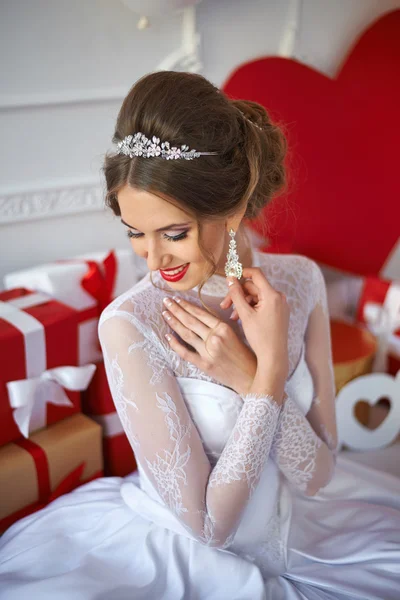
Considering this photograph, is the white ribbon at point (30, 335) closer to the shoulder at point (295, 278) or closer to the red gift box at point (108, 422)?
the red gift box at point (108, 422)

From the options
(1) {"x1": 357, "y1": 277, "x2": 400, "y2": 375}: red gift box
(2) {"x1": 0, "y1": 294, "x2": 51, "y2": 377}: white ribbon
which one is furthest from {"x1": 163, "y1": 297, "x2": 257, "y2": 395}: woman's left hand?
(1) {"x1": 357, "y1": 277, "x2": 400, "y2": 375}: red gift box

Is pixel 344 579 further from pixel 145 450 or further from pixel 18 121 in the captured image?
pixel 18 121

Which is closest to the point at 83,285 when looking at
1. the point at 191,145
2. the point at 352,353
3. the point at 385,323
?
the point at 191,145

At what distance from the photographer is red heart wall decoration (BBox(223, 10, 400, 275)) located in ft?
7.89

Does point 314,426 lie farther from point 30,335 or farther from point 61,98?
point 61,98

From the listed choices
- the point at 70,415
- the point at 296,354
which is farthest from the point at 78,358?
the point at 296,354

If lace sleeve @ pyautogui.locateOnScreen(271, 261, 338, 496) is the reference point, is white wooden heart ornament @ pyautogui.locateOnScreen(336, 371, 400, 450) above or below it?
below

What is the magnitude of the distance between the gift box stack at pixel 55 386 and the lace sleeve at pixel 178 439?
0.36m

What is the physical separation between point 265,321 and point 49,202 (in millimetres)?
943

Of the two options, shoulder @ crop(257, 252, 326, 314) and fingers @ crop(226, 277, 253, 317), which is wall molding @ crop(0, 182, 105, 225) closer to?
shoulder @ crop(257, 252, 326, 314)

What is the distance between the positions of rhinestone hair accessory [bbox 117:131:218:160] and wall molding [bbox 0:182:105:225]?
0.64m

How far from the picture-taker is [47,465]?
4.84 feet

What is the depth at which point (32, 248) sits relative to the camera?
1880 millimetres

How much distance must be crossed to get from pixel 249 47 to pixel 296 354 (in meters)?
1.36
